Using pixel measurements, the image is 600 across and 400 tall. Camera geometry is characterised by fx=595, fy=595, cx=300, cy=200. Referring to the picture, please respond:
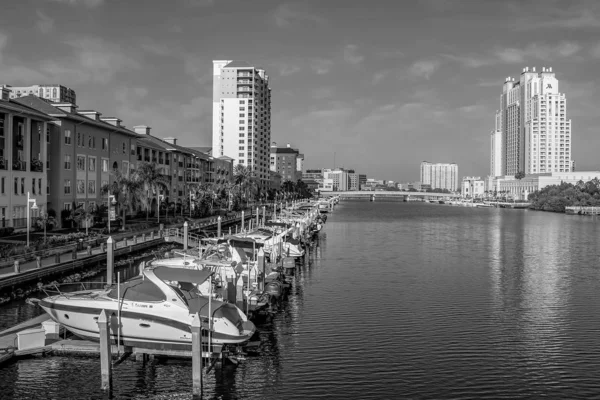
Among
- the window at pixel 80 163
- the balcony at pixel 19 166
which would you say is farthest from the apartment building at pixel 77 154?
the balcony at pixel 19 166

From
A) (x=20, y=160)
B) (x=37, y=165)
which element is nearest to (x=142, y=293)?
(x=20, y=160)

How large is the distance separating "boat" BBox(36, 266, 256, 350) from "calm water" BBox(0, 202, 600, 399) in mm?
1320

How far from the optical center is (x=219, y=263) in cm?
4050

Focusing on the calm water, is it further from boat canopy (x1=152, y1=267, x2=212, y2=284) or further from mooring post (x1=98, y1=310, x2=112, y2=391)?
boat canopy (x1=152, y1=267, x2=212, y2=284)

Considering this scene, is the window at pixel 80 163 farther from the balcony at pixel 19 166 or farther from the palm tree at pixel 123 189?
the balcony at pixel 19 166

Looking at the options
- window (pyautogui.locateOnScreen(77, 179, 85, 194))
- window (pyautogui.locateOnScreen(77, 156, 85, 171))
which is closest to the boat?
window (pyautogui.locateOnScreen(77, 179, 85, 194))

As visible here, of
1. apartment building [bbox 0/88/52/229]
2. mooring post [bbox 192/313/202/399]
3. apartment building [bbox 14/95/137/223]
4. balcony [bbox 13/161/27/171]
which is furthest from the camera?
apartment building [bbox 14/95/137/223]

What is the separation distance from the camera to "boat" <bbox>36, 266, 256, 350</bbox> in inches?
1068

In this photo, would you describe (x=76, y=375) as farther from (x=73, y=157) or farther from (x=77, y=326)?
(x=73, y=157)

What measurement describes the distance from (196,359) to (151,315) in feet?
16.3

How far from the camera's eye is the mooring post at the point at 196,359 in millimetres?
23062

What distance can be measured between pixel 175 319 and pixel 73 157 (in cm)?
5192

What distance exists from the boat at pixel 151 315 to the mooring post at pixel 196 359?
3742 millimetres

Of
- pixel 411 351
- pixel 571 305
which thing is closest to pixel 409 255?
pixel 571 305
